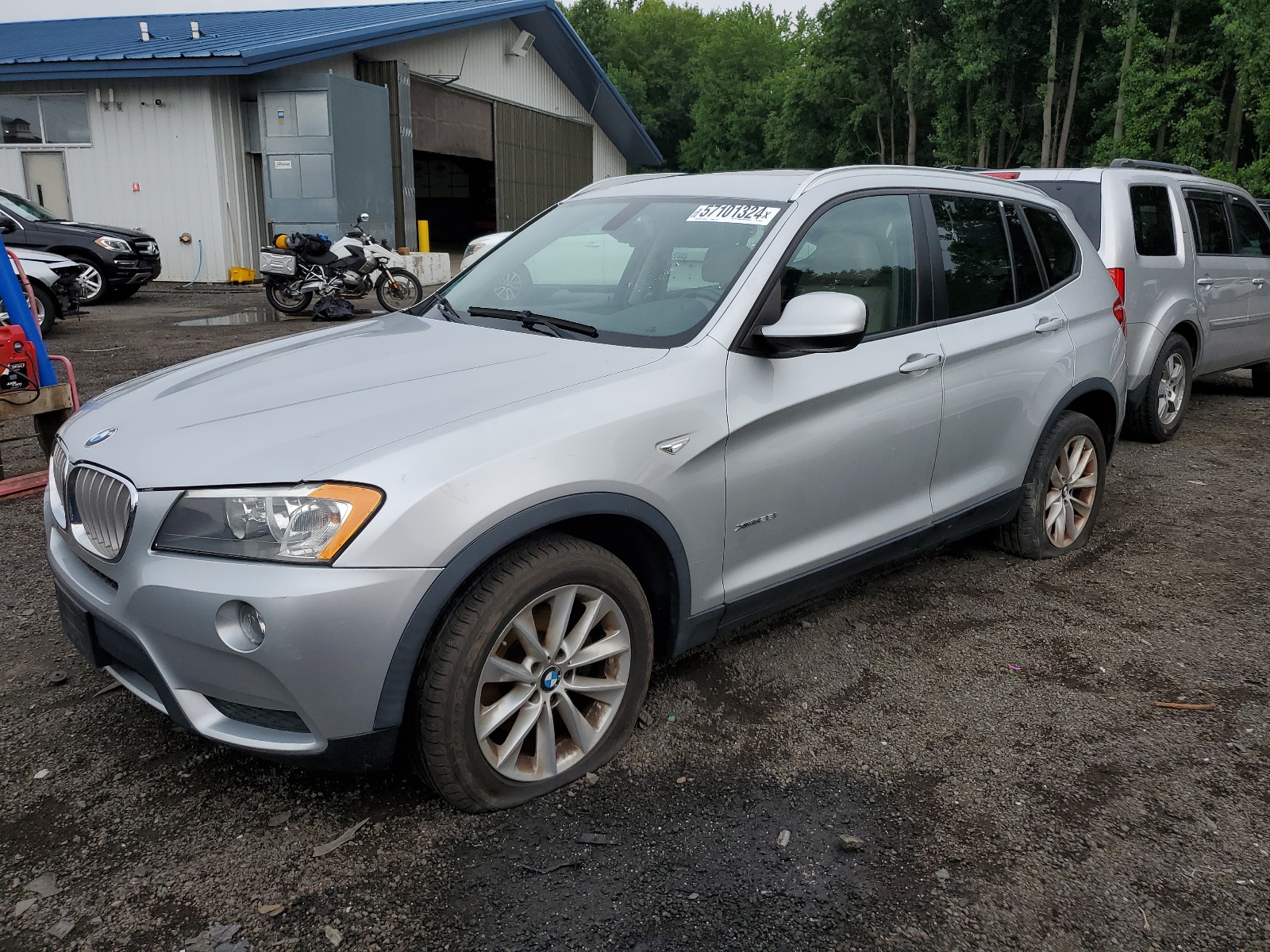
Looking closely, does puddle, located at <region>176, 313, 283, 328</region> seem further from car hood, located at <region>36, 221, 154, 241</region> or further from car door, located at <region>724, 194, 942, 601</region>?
car door, located at <region>724, 194, 942, 601</region>

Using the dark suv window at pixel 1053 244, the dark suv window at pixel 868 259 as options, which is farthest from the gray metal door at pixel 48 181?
the dark suv window at pixel 868 259

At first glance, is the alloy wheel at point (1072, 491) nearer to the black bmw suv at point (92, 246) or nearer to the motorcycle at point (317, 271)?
the motorcycle at point (317, 271)

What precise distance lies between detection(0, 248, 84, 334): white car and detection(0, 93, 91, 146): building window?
26.4 ft

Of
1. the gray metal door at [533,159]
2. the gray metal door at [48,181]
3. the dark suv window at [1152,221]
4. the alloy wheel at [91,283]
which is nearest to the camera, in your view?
the dark suv window at [1152,221]

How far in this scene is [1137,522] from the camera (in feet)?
17.7

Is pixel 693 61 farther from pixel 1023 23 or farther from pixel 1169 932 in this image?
pixel 1169 932

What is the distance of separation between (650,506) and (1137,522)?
147 inches

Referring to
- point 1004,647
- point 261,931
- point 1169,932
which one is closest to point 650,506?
point 261,931

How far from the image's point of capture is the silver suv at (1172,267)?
21.5 feet

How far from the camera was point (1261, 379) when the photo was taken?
919 cm

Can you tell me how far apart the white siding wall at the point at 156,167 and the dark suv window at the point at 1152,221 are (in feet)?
53.7

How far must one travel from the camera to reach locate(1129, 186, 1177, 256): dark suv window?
665cm

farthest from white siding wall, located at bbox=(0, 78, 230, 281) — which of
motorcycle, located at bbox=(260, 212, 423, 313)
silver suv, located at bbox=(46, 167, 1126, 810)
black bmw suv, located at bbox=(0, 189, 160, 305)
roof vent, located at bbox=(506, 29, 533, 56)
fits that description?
silver suv, located at bbox=(46, 167, 1126, 810)

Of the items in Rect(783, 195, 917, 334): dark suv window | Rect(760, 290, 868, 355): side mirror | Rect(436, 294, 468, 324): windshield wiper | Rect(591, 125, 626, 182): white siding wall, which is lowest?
Rect(436, 294, 468, 324): windshield wiper
